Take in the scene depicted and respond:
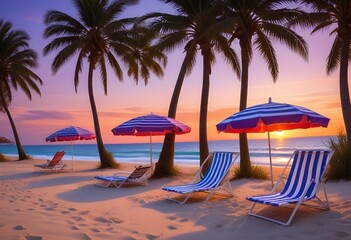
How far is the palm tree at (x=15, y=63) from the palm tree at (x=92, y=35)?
7.63 meters

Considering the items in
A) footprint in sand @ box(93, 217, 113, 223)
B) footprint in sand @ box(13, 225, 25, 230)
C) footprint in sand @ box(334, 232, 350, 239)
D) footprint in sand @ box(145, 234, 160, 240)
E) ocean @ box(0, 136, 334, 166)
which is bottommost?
ocean @ box(0, 136, 334, 166)

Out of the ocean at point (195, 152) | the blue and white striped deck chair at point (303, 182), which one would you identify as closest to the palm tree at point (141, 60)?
the ocean at point (195, 152)

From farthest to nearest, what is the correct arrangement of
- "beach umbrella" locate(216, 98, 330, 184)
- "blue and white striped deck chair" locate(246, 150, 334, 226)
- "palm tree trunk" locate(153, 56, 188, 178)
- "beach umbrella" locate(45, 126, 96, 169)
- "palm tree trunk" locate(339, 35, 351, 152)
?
"beach umbrella" locate(45, 126, 96, 169), "palm tree trunk" locate(153, 56, 188, 178), "palm tree trunk" locate(339, 35, 351, 152), "beach umbrella" locate(216, 98, 330, 184), "blue and white striped deck chair" locate(246, 150, 334, 226)

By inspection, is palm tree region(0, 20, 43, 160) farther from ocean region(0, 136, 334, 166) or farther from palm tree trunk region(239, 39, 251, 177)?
palm tree trunk region(239, 39, 251, 177)

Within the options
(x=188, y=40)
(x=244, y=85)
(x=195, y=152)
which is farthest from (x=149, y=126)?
(x=195, y=152)

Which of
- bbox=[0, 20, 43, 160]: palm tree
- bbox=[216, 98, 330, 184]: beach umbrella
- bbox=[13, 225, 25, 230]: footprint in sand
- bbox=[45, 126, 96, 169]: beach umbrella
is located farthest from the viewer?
bbox=[0, 20, 43, 160]: palm tree

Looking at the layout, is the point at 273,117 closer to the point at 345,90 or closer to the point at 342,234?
the point at 342,234

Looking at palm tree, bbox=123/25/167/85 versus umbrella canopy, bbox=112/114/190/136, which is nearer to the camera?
umbrella canopy, bbox=112/114/190/136

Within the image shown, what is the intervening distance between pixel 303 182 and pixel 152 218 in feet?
9.11

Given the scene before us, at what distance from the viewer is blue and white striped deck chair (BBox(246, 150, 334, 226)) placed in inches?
210

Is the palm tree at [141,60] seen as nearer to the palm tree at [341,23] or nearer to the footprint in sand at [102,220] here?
the palm tree at [341,23]

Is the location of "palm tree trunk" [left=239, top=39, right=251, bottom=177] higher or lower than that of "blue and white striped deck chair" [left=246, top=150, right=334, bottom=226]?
higher

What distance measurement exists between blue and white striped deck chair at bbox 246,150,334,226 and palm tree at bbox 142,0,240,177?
579 cm

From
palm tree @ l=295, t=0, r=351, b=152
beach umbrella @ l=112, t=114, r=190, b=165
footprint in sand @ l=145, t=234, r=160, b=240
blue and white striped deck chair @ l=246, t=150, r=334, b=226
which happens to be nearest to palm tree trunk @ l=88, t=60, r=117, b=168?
beach umbrella @ l=112, t=114, r=190, b=165
